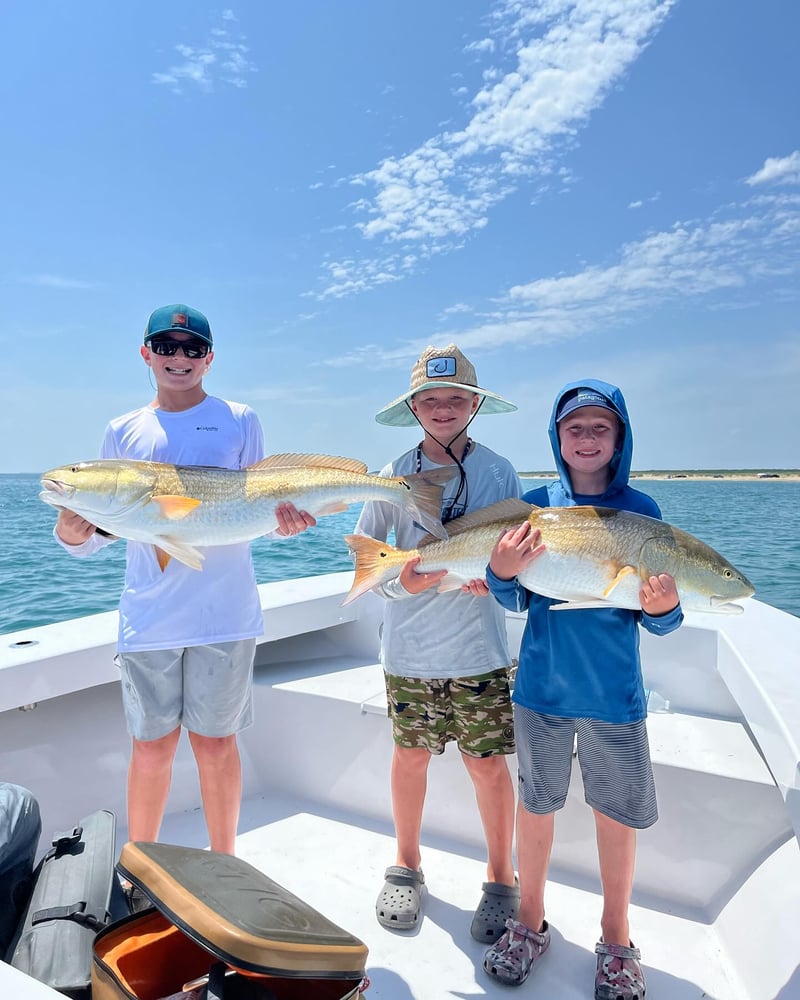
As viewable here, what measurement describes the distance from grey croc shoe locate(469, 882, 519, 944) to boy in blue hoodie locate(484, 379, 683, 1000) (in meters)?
0.16

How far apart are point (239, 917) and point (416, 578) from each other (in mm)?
1352

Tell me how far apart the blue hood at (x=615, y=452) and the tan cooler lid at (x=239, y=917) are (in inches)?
65.8

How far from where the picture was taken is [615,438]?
2.58 meters

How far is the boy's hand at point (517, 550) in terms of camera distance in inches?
94.9

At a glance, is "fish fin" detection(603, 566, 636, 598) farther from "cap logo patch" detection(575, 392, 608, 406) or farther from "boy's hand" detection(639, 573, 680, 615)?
"cap logo patch" detection(575, 392, 608, 406)

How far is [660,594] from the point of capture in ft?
7.42

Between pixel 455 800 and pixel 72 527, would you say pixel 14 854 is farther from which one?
pixel 455 800

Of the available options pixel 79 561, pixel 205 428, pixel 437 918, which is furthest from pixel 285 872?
pixel 79 561

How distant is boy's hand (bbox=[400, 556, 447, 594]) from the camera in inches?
104

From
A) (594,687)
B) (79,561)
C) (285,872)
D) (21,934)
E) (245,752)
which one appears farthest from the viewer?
(79,561)

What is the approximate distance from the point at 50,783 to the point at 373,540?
2.28m

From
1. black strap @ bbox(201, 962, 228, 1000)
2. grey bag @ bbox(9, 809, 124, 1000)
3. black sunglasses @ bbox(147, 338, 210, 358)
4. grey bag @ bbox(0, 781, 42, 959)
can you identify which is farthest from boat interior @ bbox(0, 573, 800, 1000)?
black sunglasses @ bbox(147, 338, 210, 358)

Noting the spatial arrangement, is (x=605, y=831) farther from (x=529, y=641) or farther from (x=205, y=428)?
(x=205, y=428)

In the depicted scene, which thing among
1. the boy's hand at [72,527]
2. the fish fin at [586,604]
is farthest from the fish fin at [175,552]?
the fish fin at [586,604]
